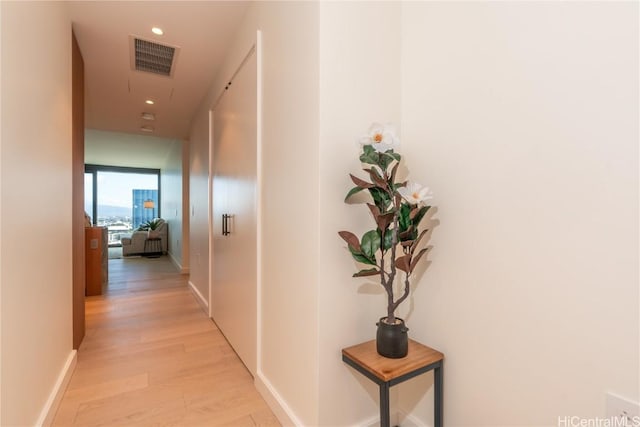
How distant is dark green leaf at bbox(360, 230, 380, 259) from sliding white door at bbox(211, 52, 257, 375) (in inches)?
35.7

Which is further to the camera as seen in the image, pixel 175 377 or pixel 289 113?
pixel 175 377

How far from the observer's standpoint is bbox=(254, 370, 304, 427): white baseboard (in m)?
1.54

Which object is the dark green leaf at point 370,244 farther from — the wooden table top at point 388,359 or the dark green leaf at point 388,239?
the wooden table top at point 388,359

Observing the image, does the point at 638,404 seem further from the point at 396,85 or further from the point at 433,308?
the point at 396,85

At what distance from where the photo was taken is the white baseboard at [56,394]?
5.05ft

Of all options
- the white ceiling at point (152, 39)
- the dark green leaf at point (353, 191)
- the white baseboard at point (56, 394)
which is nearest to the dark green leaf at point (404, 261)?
the dark green leaf at point (353, 191)

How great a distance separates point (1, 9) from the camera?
3.68ft

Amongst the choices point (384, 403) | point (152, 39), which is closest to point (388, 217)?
point (384, 403)

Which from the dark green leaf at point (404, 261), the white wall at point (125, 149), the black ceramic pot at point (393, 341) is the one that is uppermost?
the white wall at point (125, 149)

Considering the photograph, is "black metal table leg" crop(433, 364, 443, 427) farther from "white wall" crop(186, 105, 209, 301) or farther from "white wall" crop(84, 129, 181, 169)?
"white wall" crop(84, 129, 181, 169)

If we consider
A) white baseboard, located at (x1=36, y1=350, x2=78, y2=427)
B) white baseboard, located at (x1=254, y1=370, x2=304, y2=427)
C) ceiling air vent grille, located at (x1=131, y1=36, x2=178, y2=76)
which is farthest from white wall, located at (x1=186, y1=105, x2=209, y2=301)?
white baseboard, located at (x1=254, y1=370, x2=304, y2=427)

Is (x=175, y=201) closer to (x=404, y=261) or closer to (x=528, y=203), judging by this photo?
(x=404, y=261)

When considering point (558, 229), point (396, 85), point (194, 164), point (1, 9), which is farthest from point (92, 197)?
point (558, 229)

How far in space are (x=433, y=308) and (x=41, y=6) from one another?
2449 mm
